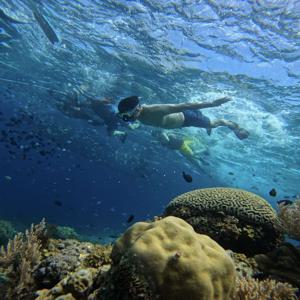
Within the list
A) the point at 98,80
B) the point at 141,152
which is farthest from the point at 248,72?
the point at 141,152

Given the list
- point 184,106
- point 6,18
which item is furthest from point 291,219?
point 6,18

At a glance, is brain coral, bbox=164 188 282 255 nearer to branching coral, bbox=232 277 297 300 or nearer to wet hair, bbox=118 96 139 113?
branching coral, bbox=232 277 297 300

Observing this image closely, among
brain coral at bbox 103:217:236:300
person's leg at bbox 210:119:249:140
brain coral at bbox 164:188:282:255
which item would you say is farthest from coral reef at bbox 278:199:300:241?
person's leg at bbox 210:119:249:140

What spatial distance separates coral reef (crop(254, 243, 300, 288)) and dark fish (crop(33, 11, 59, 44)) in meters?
21.1

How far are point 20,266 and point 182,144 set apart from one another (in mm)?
22719

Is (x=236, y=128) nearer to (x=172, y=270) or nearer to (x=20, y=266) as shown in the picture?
(x=20, y=266)

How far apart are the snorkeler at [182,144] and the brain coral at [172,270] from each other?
23167 millimetres

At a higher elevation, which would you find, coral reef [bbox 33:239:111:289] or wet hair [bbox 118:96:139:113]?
wet hair [bbox 118:96:139:113]

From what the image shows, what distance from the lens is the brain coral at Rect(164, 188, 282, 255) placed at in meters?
6.30

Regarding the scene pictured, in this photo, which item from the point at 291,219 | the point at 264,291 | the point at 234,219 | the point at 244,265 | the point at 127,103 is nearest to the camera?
the point at 264,291

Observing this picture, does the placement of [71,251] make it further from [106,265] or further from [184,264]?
[184,264]

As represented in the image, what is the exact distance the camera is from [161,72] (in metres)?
22.9

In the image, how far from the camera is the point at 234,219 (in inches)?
255

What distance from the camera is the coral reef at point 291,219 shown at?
20.1 feet
